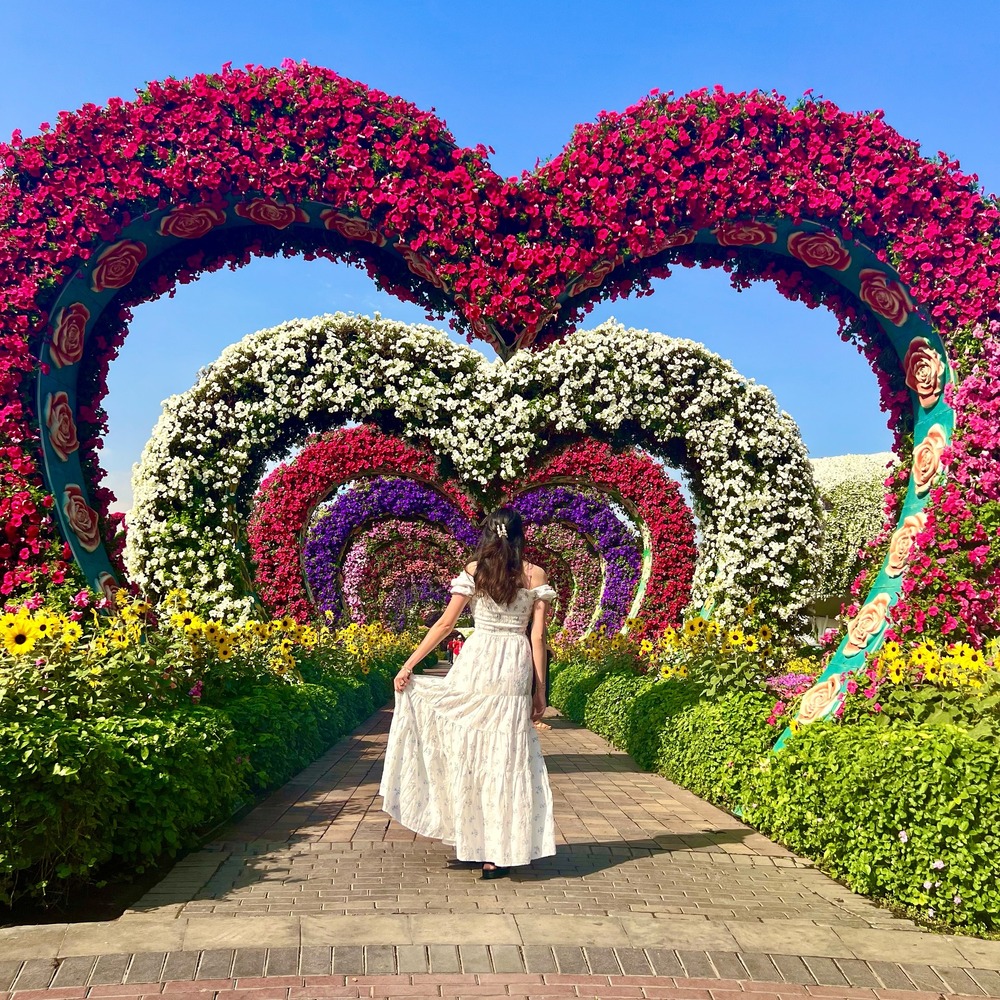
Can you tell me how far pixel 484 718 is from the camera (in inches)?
193

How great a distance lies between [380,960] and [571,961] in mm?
663

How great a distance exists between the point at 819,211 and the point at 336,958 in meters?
6.07

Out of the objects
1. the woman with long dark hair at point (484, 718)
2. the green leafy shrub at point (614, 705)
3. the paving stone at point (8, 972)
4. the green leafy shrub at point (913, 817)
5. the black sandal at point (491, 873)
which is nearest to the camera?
the paving stone at point (8, 972)

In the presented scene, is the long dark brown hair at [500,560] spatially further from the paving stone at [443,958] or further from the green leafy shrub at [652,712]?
the green leafy shrub at [652,712]

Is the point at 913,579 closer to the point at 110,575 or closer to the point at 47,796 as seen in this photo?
the point at 47,796

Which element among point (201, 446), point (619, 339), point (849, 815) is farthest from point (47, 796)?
point (619, 339)

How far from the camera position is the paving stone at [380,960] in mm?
3267

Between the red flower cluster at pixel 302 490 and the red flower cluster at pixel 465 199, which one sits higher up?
the red flower cluster at pixel 465 199

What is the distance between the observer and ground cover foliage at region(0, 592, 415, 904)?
4051mm

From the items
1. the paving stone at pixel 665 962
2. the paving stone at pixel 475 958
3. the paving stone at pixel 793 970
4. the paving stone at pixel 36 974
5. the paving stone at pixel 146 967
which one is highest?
the paving stone at pixel 36 974

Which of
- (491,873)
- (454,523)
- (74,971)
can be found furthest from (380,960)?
(454,523)

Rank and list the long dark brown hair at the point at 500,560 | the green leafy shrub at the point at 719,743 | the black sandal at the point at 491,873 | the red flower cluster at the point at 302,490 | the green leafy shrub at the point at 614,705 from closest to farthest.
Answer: the black sandal at the point at 491,873, the long dark brown hair at the point at 500,560, the green leafy shrub at the point at 719,743, the red flower cluster at the point at 302,490, the green leafy shrub at the point at 614,705

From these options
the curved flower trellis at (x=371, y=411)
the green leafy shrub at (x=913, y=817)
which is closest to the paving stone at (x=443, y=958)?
the green leafy shrub at (x=913, y=817)

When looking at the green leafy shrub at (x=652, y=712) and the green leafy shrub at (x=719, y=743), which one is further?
the green leafy shrub at (x=652, y=712)
